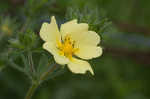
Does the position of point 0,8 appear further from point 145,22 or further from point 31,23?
point 145,22

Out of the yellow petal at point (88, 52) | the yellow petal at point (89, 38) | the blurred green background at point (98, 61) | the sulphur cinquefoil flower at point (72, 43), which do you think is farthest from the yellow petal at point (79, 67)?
the blurred green background at point (98, 61)

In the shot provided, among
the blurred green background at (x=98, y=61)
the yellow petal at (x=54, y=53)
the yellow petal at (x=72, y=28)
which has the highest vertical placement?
the yellow petal at (x=72, y=28)

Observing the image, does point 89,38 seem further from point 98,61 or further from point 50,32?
point 98,61

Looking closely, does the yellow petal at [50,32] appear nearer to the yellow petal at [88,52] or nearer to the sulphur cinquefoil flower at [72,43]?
the sulphur cinquefoil flower at [72,43]

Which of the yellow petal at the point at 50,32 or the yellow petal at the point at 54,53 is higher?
the yellow petal at the point at 50,32

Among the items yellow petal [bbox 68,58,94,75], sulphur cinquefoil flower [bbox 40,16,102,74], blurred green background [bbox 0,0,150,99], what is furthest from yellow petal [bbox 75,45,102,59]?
blurred green background [bbox 0,0,150,99]

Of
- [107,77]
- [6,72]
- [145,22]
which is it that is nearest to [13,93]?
[6,72]
